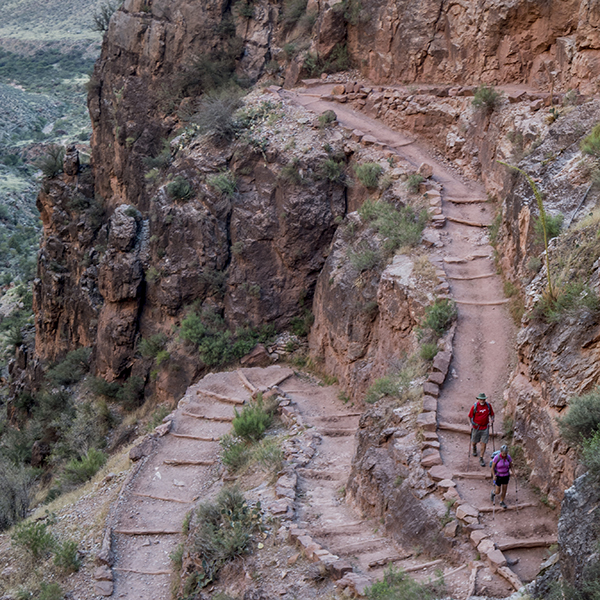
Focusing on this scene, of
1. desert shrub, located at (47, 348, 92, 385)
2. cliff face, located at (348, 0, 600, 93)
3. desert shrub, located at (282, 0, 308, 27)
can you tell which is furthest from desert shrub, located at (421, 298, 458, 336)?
desert shrub, located at (282, 0, 308, 27)

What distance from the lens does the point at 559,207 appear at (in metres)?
11.0

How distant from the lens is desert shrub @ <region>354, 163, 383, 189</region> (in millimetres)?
17125

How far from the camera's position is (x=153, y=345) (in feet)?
67.4

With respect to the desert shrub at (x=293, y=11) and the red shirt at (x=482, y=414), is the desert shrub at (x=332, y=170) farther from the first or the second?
the red shirt at (x=482, y=414)

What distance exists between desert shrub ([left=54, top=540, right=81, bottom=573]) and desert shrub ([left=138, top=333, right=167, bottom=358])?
31.6 feet

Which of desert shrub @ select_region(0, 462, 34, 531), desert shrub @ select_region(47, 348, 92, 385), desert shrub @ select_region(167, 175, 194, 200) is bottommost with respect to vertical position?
desert shrub @ select_region(0, 462, 34, 531)

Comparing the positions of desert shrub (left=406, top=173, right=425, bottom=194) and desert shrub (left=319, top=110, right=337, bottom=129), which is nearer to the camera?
desert shrub (left=406, top=173, right=425, bottom=194)

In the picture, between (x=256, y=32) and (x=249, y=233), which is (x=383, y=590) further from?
(x=256, y=32)

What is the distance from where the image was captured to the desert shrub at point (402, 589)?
718 centimetres

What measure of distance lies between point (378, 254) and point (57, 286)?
600 inches

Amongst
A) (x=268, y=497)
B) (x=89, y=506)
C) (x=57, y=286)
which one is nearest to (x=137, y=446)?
(x=89, y=506)

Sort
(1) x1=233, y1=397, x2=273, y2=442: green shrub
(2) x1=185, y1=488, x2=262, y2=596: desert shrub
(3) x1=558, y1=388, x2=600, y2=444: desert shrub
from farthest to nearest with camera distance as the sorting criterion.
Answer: (1) x1=233, y1=397, x2=273, y2=442: green shrub
(2) x1=185, y1=488, x2=262, y2=596: desert shrub
(3) x1=558, y1=388, x2=600, y2=444: desert shrub

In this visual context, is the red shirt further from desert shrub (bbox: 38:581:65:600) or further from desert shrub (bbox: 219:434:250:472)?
desert shrub (bbox: 38:581:65:600)

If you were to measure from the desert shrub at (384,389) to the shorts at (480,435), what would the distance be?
1.85 metres
